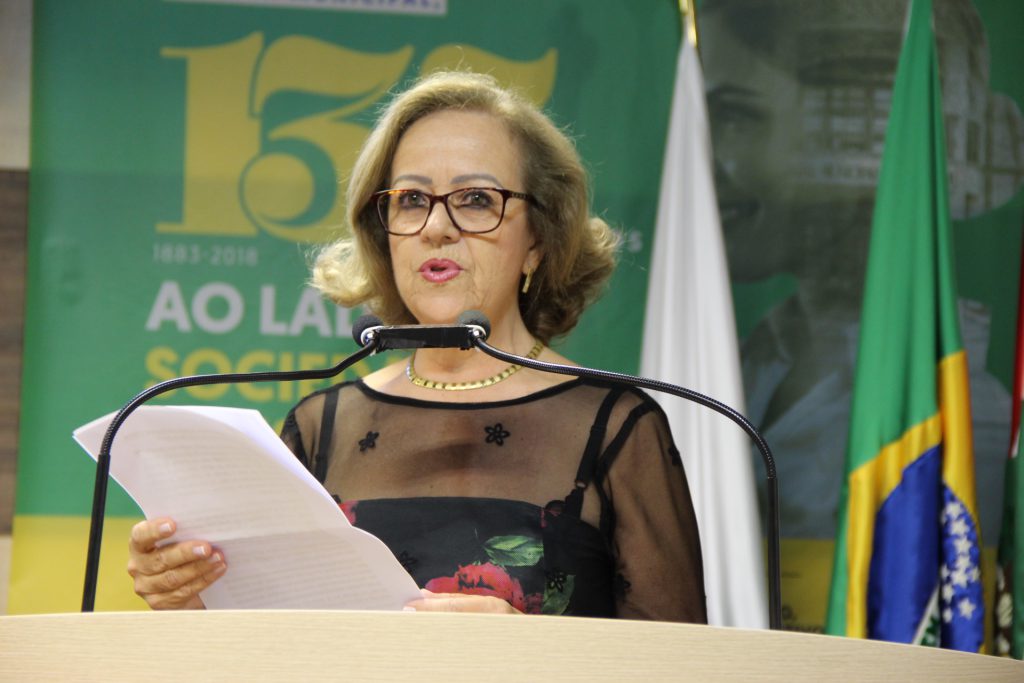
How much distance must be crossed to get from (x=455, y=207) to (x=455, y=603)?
2.64 ft

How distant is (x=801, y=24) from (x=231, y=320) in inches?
66.0

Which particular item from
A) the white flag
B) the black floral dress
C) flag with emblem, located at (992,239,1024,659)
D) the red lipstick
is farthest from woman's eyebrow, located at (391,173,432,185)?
flag with emblem, located at (992,239,1024,659)

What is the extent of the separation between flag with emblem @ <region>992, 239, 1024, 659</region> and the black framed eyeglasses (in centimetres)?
144

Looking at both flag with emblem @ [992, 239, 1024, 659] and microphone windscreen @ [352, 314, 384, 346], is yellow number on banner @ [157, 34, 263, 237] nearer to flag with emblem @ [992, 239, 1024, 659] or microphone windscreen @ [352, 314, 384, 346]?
microphone windscreen @ [352, 314, 384, 346]

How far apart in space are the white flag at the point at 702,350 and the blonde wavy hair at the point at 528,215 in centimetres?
71

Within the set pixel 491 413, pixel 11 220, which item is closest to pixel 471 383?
pixel 491 413

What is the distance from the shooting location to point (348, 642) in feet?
2.89

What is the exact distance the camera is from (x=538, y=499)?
182cm

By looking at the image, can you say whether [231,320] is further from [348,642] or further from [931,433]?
[348,642]

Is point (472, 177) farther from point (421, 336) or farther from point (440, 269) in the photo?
point (421, 336)

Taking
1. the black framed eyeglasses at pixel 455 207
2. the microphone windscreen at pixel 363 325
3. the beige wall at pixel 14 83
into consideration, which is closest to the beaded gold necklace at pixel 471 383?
the black framed eyeglasses at pixel 455 207

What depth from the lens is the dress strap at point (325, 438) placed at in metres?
1.99

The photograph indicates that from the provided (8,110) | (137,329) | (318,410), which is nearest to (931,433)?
(318,410)

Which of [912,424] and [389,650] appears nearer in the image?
[389,650]
